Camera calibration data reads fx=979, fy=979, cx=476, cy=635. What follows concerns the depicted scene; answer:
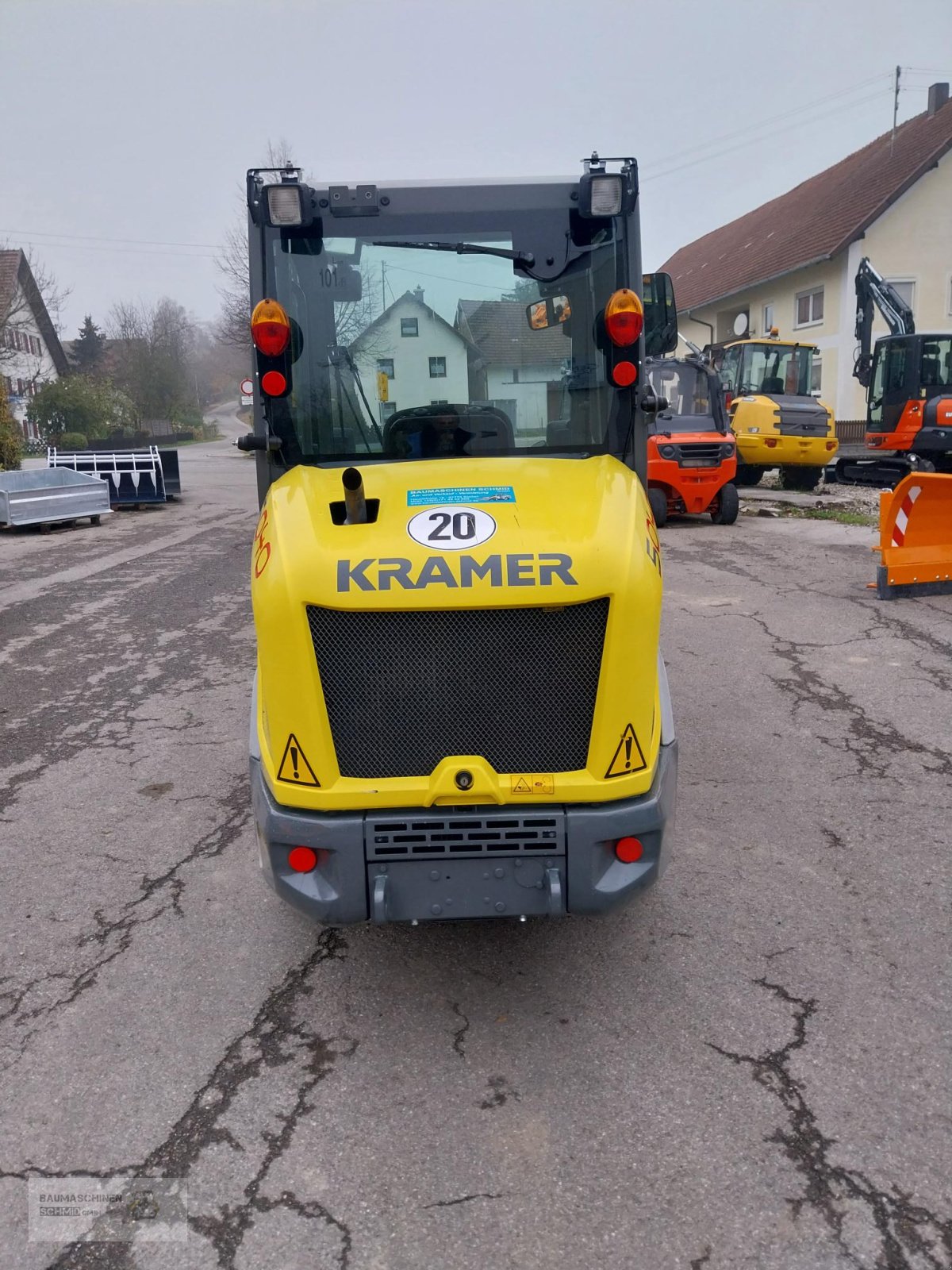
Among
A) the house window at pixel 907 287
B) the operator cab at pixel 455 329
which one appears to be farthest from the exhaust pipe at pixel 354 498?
the house window at pixel 907 287

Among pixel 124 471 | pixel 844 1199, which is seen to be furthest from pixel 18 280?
pixel 844 1199

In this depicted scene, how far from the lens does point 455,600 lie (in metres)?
2.81

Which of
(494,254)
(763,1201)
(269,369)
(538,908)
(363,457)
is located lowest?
(763,1201)

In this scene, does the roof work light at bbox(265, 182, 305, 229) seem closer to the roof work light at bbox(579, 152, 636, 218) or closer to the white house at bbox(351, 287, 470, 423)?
the white house at bbox(351, 287, 470, 423)

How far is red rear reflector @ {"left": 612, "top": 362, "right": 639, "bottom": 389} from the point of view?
3764 mm

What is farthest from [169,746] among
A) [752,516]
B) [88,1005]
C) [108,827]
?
[752,516]

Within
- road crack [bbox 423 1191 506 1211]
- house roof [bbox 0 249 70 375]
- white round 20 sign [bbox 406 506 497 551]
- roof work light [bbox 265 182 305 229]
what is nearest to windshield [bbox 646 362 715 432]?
roof work light [bbox 265 182 305 229]

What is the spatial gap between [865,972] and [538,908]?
1.35m

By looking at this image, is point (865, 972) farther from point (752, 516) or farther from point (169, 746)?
point (752, 516)

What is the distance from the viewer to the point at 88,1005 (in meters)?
3.36

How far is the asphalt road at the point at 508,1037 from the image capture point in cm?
243

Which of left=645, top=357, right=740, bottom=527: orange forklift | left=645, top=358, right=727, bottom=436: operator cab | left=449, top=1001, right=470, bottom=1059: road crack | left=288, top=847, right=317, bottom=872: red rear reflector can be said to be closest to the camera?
left=288, top=847, right=317, bottom=872: red rear reflector

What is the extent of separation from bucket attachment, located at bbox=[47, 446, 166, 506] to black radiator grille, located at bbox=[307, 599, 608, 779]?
1936 cm

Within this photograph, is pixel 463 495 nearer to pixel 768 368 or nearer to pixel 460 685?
pixel 460 685
